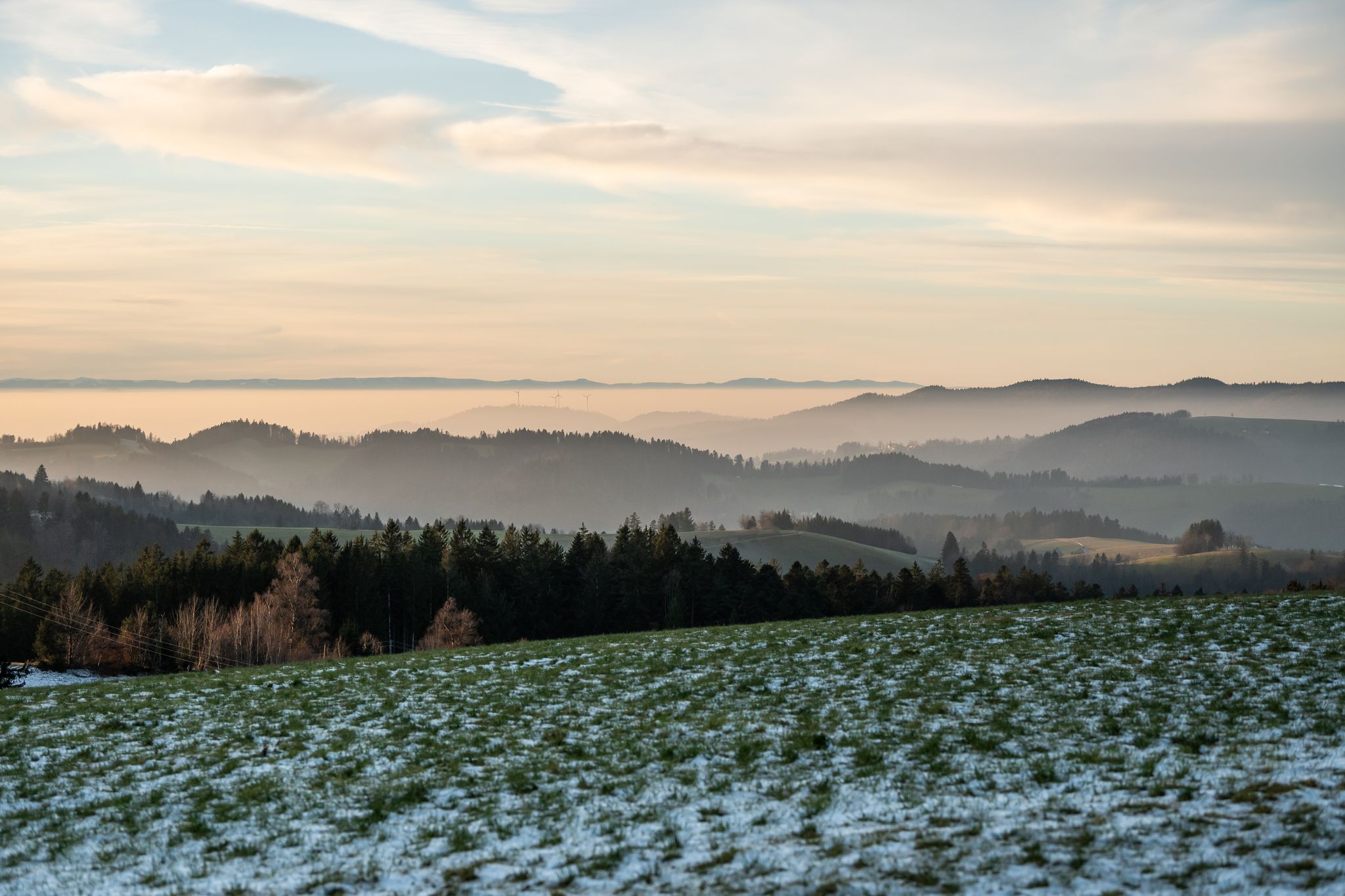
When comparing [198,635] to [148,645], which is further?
[198,635]

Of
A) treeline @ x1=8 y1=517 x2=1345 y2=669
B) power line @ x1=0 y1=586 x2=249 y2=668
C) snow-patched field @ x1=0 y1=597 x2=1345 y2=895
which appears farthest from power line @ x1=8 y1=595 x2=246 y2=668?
snow-patched field @ x1=0 y1=597 x2=1345 y2=895

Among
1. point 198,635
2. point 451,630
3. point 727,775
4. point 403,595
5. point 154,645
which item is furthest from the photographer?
point 403,595

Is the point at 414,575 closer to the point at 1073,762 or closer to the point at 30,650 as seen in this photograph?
the point at 30,650

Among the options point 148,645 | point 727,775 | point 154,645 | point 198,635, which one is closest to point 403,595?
point 198,635

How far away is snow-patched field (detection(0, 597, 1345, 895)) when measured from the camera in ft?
41.2

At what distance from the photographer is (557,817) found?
15.0m

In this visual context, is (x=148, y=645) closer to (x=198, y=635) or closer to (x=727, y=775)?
(x=198, y=635)

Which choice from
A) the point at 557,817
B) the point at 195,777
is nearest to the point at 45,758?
the point at 195,777

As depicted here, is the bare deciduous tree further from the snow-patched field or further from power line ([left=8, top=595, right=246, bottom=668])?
the snow-patched field

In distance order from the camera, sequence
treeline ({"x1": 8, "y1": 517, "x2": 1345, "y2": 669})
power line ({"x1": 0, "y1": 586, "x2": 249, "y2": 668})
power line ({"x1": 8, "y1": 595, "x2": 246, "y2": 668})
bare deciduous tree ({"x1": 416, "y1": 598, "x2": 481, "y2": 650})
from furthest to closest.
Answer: bare deciduous tree ({"x1": 416, "y1": 598, "x2": 481, "y2": 650}), treeline ({"x1": 8, "y1": 517, "x2": 1345, "y2": 669}), power line ({"x1": 0, "y1": 586, "x2": 249, "y2": 668}), power line ({"x1": 8, "y1": 595, "x2": 246, "y2": 668})

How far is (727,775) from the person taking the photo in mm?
16719

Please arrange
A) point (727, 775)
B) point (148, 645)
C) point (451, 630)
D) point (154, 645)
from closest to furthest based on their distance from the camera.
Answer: point (727, 775)
point (148, 645)
point (154, 645)
point (451, 630)

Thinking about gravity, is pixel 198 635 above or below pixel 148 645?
above

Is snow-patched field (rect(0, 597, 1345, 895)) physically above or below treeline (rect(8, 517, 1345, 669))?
above
